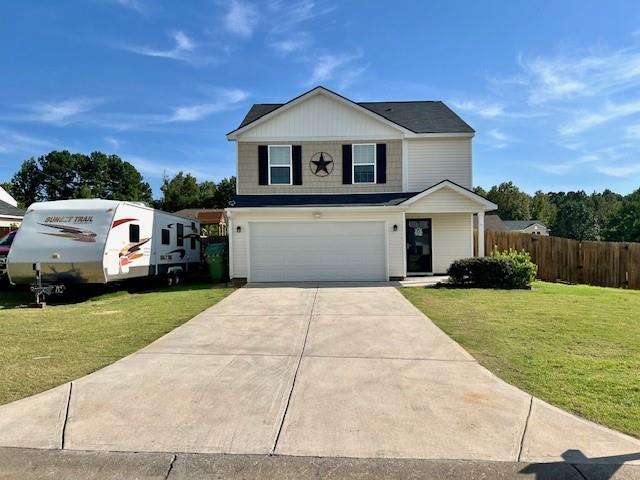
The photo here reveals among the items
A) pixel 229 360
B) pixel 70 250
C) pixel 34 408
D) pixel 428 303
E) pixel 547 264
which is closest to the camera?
pixel 34 408

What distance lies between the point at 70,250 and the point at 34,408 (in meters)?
8.35

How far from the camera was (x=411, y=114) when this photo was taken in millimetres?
18766

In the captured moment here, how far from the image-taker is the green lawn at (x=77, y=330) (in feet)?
18.1

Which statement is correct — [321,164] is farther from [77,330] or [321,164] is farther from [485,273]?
[77,330]

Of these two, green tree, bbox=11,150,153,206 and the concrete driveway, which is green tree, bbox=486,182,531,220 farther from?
the concrete driveway

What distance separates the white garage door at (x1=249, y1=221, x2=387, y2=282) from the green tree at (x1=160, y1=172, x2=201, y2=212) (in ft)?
142

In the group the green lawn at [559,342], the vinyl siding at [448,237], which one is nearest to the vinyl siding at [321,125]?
the vinyl siding at [448,237]

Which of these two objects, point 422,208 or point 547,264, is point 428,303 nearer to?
point 422,208

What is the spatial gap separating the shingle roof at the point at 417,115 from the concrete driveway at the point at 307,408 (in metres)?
12.1

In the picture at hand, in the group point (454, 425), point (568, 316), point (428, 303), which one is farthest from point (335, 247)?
point (454, 425)

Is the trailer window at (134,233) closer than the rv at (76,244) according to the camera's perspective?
No

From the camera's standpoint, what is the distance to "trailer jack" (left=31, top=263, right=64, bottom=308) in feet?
37.0

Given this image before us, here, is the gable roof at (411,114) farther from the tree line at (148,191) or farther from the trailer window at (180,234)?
the tree line at (148,191)

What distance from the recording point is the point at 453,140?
56.3 feet
